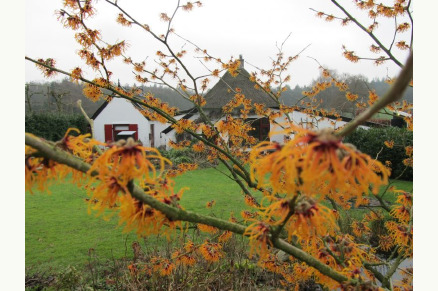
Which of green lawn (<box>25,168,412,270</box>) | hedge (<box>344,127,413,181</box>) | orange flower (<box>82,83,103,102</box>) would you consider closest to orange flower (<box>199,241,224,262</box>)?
green lawn (<box>25,168,412,270</box>)

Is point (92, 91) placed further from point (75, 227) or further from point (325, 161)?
point (75, 227)

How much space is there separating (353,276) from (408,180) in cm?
1185

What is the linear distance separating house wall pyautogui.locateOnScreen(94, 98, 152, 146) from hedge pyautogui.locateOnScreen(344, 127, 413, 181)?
477 inches

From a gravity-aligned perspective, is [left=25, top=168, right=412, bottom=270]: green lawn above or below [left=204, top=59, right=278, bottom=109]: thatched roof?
below

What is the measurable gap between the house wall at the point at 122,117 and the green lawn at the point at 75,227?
933 centimetres

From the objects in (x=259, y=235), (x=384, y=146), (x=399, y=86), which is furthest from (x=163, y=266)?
(x=384, y=146)

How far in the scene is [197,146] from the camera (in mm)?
4812

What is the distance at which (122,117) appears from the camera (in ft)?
64.1

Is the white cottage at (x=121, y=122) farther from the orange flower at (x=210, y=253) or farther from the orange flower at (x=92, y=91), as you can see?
the orange flower at (x=210, y=253)

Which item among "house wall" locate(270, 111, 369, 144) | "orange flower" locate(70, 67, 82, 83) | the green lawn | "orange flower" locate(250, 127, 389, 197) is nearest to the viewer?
"orange flower" locate(250, 127, 389, 197)

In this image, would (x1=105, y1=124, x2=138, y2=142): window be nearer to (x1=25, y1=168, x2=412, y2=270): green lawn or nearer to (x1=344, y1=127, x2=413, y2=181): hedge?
(x1=25, y1=168, x2=412, y2=270): green lawn

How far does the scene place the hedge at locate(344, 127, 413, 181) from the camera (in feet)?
35.9

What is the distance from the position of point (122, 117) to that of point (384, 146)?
1490cm

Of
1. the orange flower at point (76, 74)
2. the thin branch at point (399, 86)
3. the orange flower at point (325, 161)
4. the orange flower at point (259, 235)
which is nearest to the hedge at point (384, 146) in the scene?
the orange flower at point (76, 74)
